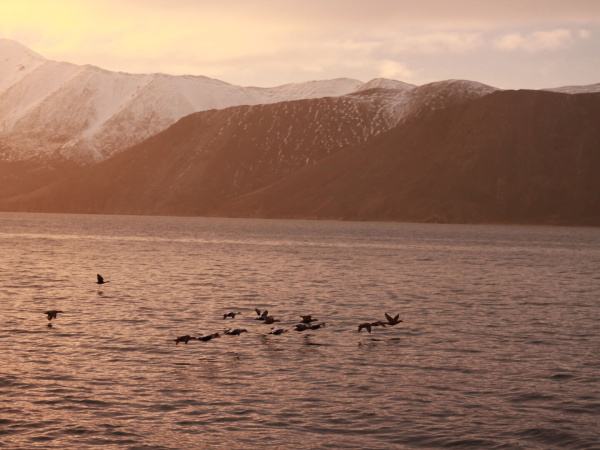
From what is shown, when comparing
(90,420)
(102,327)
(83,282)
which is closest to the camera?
(90,420)

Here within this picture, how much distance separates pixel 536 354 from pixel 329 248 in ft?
265

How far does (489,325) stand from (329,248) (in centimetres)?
7264

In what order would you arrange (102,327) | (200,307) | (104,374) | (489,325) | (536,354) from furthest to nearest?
(200,307)
(489,325)
(102,327)
(536,354)
(104,374)

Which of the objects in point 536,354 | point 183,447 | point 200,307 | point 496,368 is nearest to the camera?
point 183,447

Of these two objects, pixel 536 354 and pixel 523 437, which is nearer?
pixel 523 437

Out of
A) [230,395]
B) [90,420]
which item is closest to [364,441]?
[230,395]

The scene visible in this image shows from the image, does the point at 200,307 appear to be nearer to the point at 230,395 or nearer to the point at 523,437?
the point at 230,395

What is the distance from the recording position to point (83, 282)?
2291 inches

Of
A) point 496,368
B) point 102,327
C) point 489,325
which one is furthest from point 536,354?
point 102,327

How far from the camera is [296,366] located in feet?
92.9

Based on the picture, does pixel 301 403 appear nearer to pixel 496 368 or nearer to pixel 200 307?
pixel 496 368

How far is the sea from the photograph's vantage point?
20.6m

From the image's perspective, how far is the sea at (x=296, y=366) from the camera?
2056 centimetres

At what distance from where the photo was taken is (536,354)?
102ft
